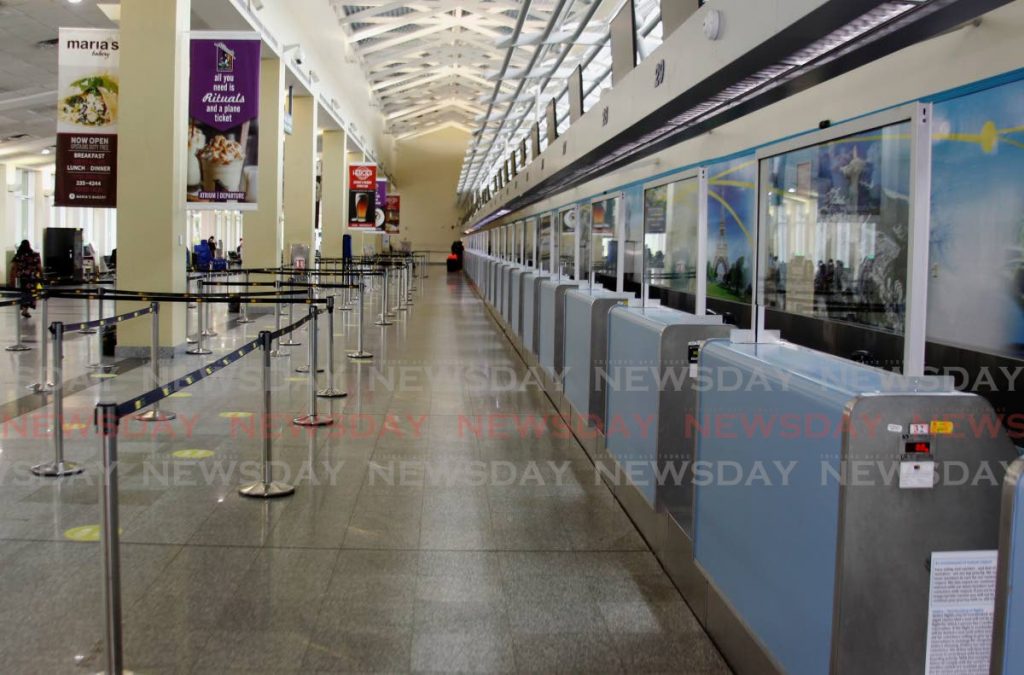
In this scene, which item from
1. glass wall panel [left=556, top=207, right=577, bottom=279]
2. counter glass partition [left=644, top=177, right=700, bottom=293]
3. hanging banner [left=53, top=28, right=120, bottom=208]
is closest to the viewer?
counter glass partition [left=644, top=177, right=700, bottom=293]

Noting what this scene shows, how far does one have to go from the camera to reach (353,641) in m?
3.80

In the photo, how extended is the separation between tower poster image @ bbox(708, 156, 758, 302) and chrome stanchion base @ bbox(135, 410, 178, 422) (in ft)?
19.5

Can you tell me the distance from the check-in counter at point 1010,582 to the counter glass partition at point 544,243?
10596mm

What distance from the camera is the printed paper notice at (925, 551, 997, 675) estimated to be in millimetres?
2521

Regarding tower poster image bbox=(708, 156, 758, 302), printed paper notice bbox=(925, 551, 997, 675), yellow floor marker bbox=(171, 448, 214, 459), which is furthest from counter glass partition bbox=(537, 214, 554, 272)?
printed paper notice bbox=(925, 551, 997, 675)

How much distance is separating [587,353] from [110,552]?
4251 mm

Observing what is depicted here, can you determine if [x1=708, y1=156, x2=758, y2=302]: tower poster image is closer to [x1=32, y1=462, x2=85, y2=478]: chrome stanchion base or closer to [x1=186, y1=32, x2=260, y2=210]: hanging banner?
[x1=186, y1=32, x2=260, y2=210]: hanging banner

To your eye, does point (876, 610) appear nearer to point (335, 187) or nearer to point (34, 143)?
point (335, 187)

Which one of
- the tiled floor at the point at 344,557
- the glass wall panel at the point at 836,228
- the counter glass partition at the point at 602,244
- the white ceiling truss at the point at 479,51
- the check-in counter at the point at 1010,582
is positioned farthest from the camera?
the white ceiling truss at the point at 479,51

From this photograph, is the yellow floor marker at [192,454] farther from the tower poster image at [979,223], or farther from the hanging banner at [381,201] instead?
the hanging banner at [381,201]

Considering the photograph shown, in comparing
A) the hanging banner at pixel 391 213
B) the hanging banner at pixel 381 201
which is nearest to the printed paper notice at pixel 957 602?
the hanging banner at pixel 381 201

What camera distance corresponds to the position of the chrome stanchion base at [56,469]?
614 centimetres

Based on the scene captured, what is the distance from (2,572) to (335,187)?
28082 millimetres

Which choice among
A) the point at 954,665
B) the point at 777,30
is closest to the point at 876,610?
the point at 954,665
